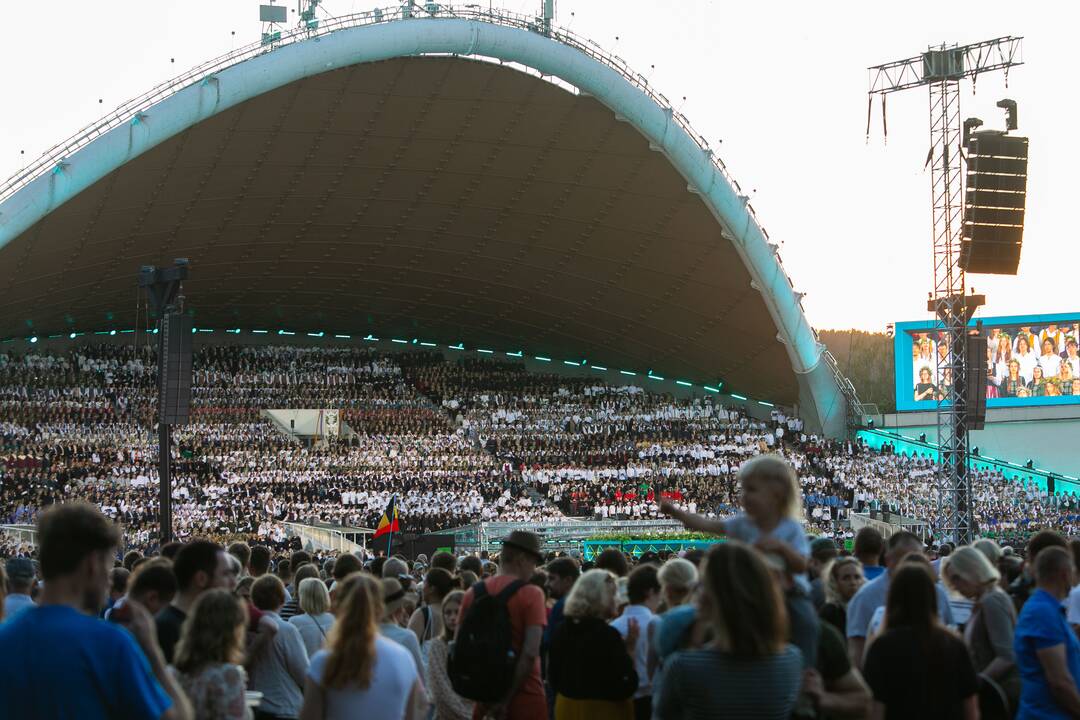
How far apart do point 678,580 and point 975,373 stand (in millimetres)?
19622

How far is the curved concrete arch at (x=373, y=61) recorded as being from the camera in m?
29.8

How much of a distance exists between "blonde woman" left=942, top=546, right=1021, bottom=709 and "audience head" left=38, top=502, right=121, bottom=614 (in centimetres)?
392

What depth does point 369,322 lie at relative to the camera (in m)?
53.0

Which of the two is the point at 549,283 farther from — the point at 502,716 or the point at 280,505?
the point at 502,716

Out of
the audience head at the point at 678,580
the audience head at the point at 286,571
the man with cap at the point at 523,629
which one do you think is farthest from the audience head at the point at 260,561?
the audience head at the point at 678,580

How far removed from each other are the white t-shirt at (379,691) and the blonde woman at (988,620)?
2601 millimetres

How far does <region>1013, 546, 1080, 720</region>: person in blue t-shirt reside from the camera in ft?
19.5

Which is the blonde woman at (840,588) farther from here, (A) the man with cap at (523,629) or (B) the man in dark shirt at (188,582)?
(B) the man in dark shirt at (188,582)

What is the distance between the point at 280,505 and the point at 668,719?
3118 cm

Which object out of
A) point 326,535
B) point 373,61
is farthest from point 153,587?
point 373,61

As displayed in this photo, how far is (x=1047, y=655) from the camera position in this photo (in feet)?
19.5

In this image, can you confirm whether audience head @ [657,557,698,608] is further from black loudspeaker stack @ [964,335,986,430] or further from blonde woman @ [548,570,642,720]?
black loudspeaker stack @ [964,335,986,430]

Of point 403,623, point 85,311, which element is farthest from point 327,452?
point 403,623

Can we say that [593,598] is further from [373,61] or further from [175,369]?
[373,61]
